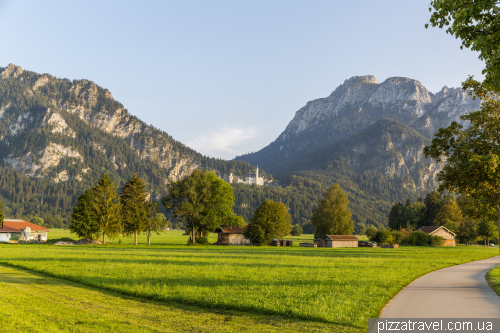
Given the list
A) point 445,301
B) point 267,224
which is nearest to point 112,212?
point 267,224

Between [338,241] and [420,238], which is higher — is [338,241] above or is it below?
below

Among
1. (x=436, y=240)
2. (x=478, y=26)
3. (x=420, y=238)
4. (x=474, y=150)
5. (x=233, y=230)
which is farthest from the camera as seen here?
(x=420, y=238)

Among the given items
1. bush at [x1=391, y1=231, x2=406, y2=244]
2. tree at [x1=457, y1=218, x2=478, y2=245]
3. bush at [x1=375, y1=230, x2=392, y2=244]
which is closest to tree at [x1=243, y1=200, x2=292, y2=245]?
bush at [x1=375, y1=230, x2=392, y2=244]

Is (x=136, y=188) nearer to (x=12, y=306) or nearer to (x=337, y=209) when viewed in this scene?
(x=337, y=209)

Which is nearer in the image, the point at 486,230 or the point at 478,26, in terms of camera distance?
the point at 478,26

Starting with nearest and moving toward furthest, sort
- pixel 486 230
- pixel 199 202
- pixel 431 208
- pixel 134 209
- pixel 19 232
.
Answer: pixel 134 209 → pixel 199 202 → pixel 486 230 → pixel 19 232 → pixel 431 208

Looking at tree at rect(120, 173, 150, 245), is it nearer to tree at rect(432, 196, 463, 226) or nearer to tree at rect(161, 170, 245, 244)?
tree at rect(161, 170, 245, 244)

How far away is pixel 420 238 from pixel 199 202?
5511 cm

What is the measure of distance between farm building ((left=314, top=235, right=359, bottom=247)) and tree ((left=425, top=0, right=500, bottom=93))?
7699 centimetres

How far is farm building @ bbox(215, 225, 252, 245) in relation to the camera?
8375 centimetres

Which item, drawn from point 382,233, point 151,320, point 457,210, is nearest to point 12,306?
point 151,320

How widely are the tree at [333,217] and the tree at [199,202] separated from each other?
26.5 m

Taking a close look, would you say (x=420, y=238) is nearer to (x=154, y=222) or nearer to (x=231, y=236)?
(x=231, y=236)

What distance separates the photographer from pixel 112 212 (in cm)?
6575
